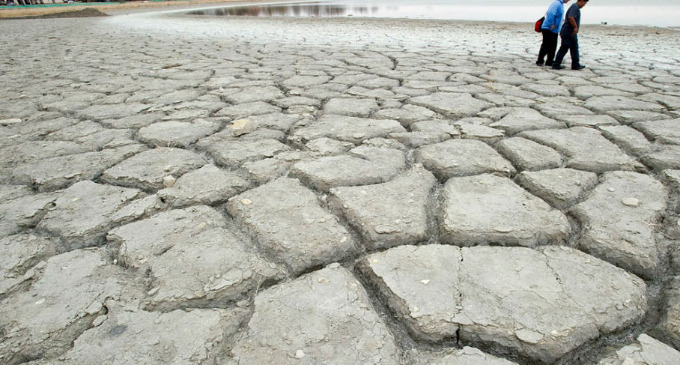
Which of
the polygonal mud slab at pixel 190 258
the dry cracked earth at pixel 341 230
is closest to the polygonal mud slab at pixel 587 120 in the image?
the dry cracked earth at pixel 341 230

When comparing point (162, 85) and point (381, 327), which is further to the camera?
point (162, 85)

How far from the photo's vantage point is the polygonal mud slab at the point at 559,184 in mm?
1309

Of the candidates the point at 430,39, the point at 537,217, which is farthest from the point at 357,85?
the point at 430,39

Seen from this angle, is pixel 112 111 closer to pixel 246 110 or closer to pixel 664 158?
pixel 246 110

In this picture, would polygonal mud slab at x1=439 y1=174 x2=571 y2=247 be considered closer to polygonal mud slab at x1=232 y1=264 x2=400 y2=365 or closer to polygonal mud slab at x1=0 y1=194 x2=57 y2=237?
polygonal mud slab at x1=232 y1=264 x2=400 y2=365

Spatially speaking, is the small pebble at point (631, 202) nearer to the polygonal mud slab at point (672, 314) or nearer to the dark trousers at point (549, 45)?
the polygonal mud slab at point (672, 314)

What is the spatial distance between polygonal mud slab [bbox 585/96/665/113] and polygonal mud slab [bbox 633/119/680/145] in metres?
0.26

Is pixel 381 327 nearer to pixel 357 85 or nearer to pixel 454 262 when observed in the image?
pixel 454 262

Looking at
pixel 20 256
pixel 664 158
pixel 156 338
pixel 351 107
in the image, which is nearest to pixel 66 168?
pixel 20 256

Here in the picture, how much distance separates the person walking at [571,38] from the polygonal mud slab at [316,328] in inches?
141

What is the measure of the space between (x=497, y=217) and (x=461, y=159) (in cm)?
43

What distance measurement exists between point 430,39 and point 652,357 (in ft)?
19.0

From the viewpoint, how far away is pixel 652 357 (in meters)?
0.76

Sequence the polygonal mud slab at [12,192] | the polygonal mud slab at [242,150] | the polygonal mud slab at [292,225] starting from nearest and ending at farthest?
1. the polygonal mud slab at [292,225]
2. the polygonal mud slab at [12,192]
3. the polygonal mud slab at [242,150]
